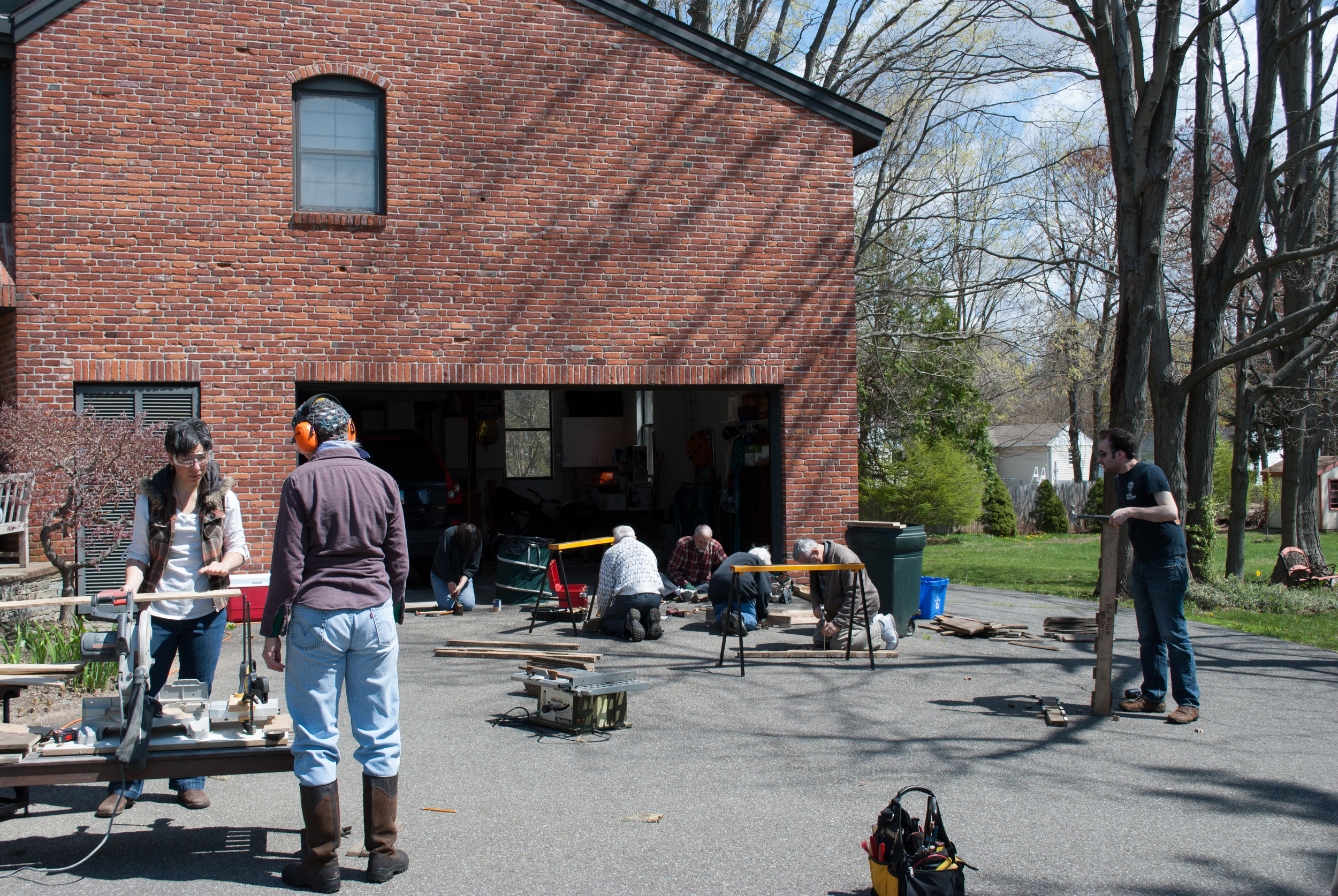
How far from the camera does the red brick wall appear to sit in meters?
10.9

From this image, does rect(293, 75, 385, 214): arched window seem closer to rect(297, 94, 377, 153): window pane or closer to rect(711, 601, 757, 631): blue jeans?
rect(297, 94, 377, 153): window pane

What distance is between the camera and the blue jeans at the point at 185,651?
4.98m

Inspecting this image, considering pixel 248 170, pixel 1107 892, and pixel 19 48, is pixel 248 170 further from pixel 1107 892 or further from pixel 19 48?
pixel 1107 892

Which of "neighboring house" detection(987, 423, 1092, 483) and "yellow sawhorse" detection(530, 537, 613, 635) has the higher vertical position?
"neighboring house" detection(987, 423, 1092, 483)

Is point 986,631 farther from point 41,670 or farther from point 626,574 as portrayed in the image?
point 41,670

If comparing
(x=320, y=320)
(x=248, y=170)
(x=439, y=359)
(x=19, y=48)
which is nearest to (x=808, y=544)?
(x=439, y=359)

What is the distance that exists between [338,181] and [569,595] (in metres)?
5.38

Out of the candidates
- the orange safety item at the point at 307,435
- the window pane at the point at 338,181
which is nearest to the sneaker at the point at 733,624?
the orange safety item at the point at 307,435

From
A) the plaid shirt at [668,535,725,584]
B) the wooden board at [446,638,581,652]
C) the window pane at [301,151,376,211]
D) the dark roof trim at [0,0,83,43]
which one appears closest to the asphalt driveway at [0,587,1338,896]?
the wooden board at [446,638,581,652]

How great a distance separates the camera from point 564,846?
4738mm

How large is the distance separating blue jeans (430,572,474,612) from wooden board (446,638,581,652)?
6.56 feet

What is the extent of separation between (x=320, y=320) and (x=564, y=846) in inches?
324

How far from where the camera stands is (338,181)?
38.5 ft

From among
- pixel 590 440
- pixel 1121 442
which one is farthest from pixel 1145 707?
pixel 590 440
